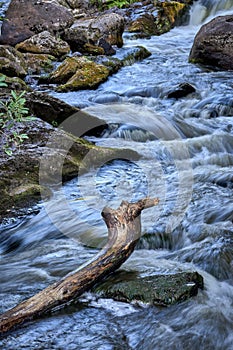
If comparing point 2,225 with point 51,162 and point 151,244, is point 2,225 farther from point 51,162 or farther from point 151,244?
point 151,244

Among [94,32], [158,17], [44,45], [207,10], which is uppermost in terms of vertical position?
[207,10]

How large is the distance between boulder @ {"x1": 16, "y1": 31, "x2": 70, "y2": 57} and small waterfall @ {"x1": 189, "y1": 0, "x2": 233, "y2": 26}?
19.8 feet

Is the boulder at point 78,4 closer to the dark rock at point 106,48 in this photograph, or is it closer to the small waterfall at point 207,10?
the small waterfall at point 207,10

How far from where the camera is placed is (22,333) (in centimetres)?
249

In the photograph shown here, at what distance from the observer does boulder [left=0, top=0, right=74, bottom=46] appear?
39.9ft

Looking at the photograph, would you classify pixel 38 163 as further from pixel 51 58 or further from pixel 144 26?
pixel 144 26

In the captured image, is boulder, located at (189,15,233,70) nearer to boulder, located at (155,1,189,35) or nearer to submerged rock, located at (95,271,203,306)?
boulder, located at (155,1,189,35)

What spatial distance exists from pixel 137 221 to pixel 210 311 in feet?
2.56

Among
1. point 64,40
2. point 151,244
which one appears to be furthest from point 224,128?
point 64,40

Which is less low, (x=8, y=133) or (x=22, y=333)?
(x=8, y=133)

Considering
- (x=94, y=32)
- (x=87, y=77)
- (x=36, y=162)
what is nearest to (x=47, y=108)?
(x=36, y=162)

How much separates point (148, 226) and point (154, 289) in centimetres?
128

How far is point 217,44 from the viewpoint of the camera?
984 centimetres

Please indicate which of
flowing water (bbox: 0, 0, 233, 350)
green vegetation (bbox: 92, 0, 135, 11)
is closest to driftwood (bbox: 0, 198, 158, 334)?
flowing water (bbox: 0, 0, 233, 350)
